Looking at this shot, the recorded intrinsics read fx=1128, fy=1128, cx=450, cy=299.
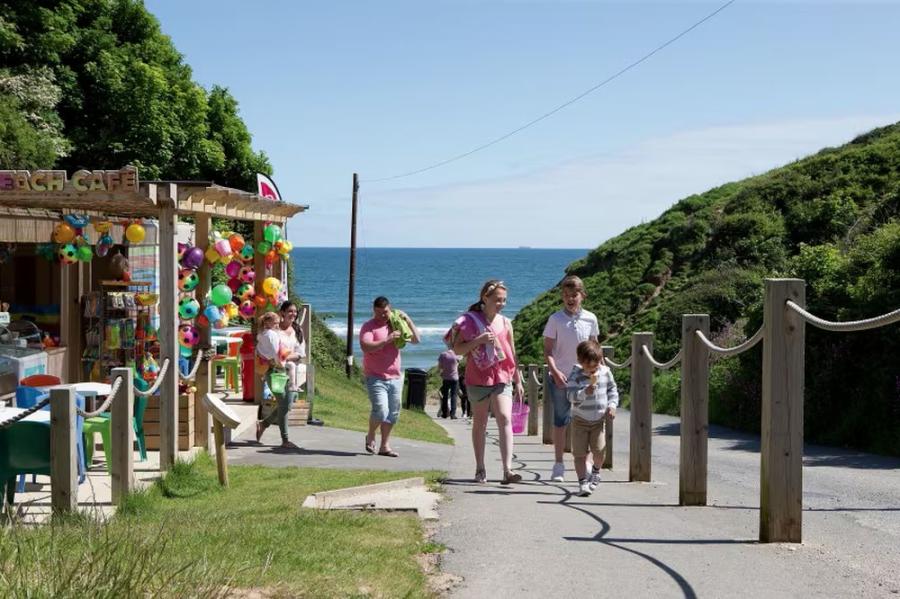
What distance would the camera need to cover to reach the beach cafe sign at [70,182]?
412 inches

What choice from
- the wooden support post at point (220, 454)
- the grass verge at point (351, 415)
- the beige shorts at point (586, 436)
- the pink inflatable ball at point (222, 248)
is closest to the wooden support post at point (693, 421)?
the beige shorts at point (586, 436)

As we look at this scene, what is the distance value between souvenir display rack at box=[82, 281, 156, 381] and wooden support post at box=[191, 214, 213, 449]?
2.76ft

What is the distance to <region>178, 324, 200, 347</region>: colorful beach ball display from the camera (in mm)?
13320

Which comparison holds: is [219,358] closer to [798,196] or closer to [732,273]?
[732,273]

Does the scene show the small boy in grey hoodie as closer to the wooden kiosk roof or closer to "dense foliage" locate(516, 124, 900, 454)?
the wooden kiosk roof

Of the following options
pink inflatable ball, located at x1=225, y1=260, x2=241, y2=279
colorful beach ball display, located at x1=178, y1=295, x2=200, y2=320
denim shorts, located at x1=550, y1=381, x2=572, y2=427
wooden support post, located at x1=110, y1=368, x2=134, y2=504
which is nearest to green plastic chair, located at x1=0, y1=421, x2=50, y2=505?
wooden support post, located at x1=110, y1=368, x2=134, y2=504

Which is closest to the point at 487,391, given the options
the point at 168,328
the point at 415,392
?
the point at 168,328

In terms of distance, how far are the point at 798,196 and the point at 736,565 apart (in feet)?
107

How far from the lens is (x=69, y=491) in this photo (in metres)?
7.78

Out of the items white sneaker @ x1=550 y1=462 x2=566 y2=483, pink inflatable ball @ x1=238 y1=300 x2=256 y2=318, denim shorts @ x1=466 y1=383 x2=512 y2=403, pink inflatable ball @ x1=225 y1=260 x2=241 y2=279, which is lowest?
white sneaker @ x1=550 y1=462 x2=566 y2=483

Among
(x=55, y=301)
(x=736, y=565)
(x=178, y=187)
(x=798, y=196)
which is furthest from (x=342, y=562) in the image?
(x=798, y=196)

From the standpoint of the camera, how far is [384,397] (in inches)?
489

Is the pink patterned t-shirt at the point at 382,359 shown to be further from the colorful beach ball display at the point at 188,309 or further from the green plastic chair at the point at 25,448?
the green plastic chair at the point at 25,448

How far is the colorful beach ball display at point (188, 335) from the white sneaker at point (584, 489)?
5769 millimetres
